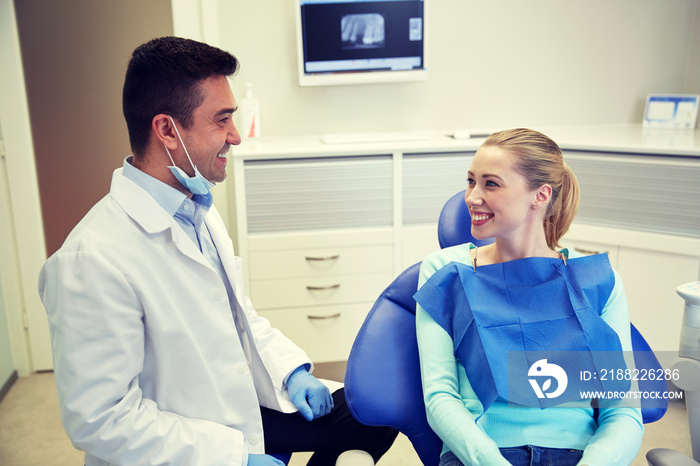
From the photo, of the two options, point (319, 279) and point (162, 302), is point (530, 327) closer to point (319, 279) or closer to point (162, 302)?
point (162, 302)

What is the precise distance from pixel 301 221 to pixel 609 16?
1.82 meters

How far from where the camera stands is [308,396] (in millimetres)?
1546

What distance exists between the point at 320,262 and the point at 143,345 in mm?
1422

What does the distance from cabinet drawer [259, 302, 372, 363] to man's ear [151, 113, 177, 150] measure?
4.68 ft

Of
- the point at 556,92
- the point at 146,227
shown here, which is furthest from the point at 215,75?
the point at 556,92

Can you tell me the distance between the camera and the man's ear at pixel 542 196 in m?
1.42

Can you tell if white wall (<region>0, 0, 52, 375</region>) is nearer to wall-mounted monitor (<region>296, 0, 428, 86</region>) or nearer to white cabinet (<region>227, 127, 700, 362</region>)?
white cabinet (<region>227, 127, 700, 362</region>)

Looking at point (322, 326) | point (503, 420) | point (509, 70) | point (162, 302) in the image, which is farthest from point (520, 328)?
point (509, 70)

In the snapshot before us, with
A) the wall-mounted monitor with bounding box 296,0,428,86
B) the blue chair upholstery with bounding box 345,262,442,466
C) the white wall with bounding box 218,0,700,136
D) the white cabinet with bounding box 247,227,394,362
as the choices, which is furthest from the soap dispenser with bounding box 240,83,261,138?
the blue chair upholstery with bounding box 345,262,442,466

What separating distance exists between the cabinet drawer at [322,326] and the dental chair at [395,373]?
1.23 m

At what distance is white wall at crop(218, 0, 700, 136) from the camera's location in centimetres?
297

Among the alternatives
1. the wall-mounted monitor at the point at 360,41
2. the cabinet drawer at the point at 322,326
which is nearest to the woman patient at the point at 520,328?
the cabinet drawer at the point at 322,326

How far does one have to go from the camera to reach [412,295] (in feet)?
4.80

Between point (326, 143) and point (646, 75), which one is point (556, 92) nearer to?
point (646, 75)
